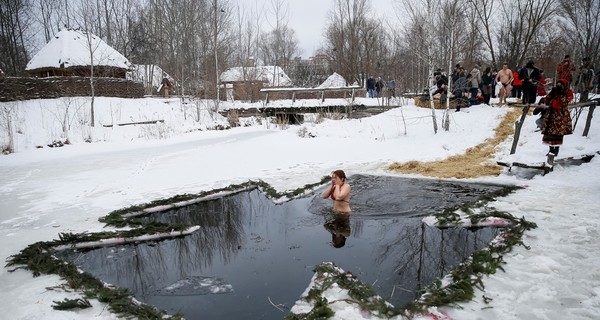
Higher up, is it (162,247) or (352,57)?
(352,57)

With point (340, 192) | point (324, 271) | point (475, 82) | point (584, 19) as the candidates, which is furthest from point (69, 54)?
point (584, 19)

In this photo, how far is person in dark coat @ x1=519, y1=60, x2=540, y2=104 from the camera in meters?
13.0

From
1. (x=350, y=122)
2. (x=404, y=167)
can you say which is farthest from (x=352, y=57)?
(x=404, y=167)

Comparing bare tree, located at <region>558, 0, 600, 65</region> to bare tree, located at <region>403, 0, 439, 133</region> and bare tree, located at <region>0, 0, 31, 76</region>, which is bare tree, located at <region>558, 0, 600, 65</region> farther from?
bare tree, located at <region>0, 0, 31, 76</region>

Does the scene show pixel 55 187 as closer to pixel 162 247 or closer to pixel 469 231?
pixel 162 247

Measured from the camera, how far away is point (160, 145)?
14102 millimetres

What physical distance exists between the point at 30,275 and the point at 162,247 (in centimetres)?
148

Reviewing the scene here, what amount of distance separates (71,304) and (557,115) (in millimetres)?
8802

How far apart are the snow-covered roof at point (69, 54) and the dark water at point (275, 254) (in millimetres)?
21792

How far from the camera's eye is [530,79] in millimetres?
13000

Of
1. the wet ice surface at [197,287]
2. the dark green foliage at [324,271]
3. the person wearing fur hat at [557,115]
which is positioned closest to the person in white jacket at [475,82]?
the person wearing fur hat at [557,115]

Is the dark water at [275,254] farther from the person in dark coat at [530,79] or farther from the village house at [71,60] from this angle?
the village house at [71,60]

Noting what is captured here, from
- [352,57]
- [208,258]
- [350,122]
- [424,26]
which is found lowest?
[208,258]

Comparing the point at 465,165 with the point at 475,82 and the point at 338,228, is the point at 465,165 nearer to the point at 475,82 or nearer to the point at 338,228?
the point at 338,228
